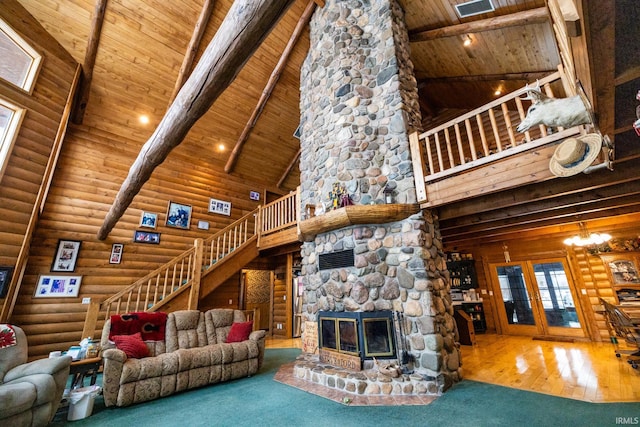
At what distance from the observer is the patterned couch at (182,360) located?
3213 millimetres

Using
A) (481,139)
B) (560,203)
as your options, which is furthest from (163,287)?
(560,203)

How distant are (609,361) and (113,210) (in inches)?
324

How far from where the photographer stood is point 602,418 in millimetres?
2395

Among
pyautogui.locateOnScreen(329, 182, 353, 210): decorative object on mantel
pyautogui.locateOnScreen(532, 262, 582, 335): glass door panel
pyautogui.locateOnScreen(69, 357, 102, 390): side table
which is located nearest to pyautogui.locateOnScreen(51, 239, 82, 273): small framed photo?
pyautogui.locateOnScreen(69, 357, 102, 390): side table

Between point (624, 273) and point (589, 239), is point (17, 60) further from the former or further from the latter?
point (624, 273)

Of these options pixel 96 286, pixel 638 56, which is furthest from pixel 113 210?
pixel 638 56

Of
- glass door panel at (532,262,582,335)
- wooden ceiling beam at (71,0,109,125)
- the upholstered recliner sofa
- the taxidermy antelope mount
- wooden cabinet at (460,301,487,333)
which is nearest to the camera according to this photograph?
the taxidermy antelope mount

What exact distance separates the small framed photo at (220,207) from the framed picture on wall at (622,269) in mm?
9271

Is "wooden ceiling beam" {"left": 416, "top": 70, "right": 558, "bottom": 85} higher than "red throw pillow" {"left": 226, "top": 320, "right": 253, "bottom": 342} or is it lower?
higher

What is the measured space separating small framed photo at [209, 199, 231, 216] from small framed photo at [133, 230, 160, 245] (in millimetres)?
1636

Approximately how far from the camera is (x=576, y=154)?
2.42 meters

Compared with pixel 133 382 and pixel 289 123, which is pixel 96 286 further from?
pixel 289 123

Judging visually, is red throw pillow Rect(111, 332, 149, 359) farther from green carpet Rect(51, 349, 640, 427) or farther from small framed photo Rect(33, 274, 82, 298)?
small framed photo Rect(33, 274, 82, 298)

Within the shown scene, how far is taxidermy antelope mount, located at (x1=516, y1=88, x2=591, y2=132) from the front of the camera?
6.81 feet
